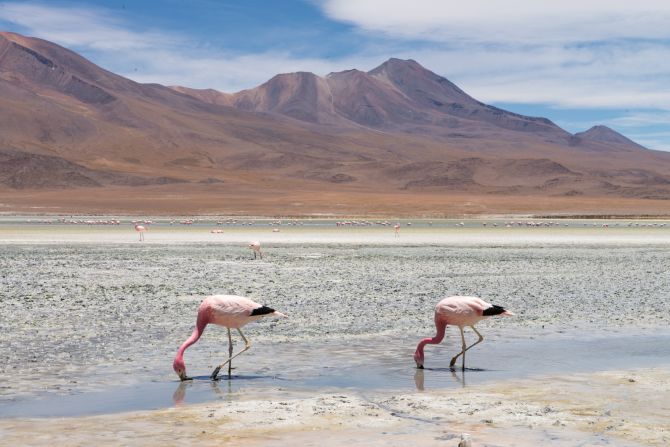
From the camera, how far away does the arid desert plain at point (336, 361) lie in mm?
8477

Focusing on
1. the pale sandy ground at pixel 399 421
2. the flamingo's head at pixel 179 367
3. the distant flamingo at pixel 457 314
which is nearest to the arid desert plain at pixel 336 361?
the pale sandy ground at pixel 399 421

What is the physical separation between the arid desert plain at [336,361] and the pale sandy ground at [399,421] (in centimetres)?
3

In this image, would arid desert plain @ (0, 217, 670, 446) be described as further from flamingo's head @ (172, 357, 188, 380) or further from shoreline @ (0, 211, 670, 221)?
shoreline @ (0, 211, 670, 221)

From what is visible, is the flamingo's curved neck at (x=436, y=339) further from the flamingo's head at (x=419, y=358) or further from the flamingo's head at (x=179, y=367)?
the flamingo's head at (x=179, y=367)

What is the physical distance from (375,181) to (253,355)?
174m

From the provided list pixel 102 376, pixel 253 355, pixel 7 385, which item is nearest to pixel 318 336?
pixel 253 355

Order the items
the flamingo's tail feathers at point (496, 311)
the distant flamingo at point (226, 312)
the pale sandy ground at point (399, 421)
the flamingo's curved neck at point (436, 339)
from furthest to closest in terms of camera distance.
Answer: the flamingo's curved neck at point (436, 339) → the flamingo's tail feathers at point (496, 311) → the distant flamingo at point (226, 312) → the pale sandy ground at point (399, 421)

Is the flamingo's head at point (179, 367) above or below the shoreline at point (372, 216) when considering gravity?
below

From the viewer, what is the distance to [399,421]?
8750mm

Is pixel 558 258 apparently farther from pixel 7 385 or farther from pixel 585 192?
pixel 585 192

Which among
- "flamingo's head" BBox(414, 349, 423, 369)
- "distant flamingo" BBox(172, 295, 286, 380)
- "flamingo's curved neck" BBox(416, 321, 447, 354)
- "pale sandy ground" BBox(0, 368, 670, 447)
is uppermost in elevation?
"distant flamingo" BBox(172, 295, 286, 380)

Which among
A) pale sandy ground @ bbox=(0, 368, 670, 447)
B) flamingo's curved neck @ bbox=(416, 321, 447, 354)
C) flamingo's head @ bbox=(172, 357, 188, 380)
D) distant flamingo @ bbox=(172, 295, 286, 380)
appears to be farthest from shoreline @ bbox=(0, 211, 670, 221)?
pale sandy ground @ bbox=(0, 368, 670, 447)

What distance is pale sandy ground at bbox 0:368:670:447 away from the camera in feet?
26.4

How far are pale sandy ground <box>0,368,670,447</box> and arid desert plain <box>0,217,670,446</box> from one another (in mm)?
29
